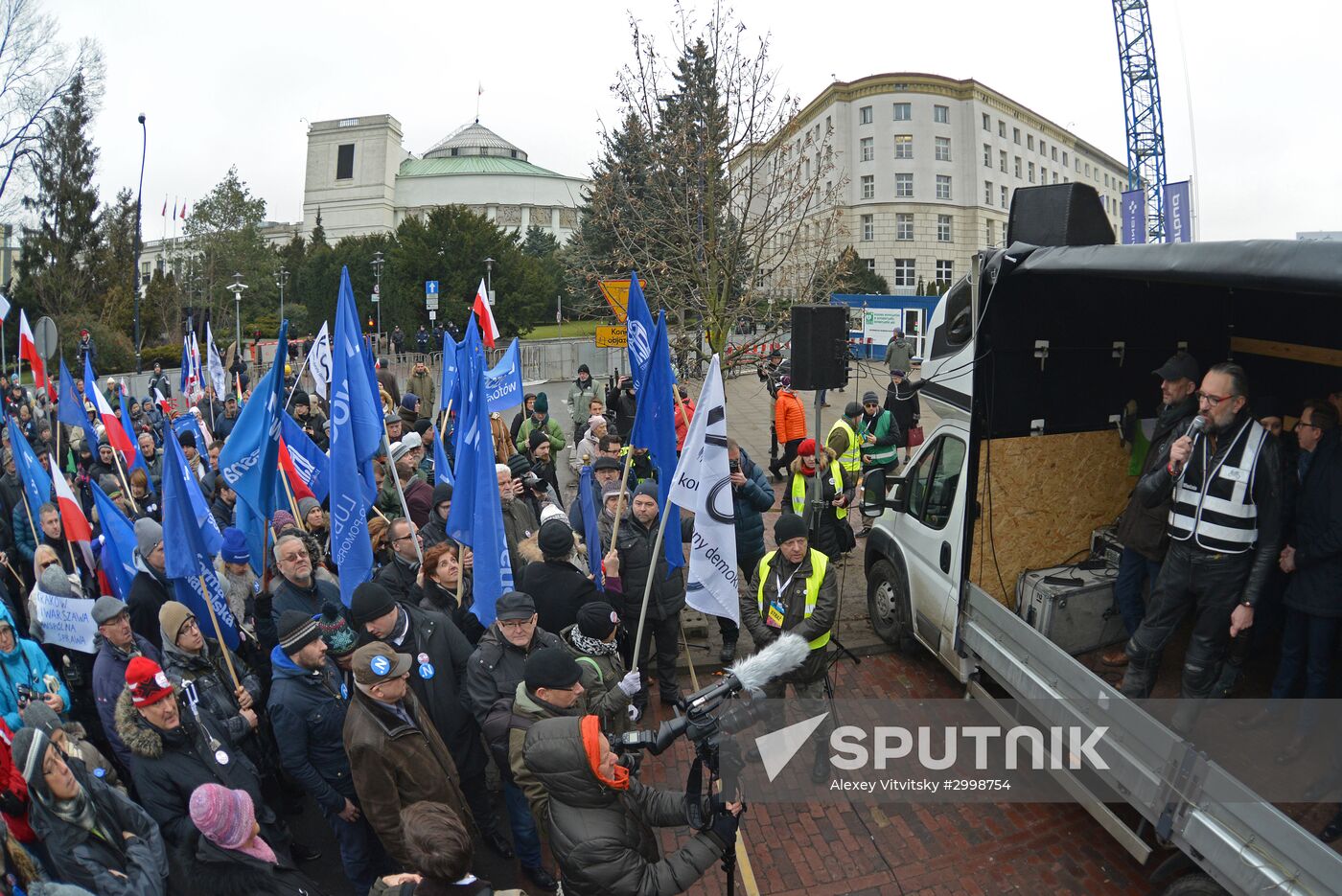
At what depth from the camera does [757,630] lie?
5.96 m

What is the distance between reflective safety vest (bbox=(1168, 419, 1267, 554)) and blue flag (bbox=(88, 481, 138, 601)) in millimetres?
7185

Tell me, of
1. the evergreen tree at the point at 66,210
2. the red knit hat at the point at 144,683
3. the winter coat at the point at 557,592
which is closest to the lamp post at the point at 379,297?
the evergreen tree at the point at 66,210

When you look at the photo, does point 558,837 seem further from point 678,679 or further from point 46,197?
point 46,197

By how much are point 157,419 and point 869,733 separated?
13628 millimetres

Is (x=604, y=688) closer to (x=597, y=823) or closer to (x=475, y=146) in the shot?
(x=597, y=823)

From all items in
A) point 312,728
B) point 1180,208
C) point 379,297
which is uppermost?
point 1180,208

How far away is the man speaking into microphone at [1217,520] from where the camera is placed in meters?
4.70

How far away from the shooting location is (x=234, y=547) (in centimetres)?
616

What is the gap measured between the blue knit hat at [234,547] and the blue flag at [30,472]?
8.60ft

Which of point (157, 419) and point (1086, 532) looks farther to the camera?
point (157, 419)

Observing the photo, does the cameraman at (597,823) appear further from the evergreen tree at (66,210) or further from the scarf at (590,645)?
the evergreen tree at (66,210)

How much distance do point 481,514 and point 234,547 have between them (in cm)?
194

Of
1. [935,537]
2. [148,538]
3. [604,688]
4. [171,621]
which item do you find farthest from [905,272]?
[171,621]

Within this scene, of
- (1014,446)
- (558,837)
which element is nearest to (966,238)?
(1014,446)
